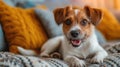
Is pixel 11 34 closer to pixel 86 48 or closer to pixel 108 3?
pixel 86 48

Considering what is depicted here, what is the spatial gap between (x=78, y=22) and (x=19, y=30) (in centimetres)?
49

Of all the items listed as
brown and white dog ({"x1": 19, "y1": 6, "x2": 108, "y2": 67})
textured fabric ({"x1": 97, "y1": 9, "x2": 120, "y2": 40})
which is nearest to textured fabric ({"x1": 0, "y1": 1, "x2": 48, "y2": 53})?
brown and white dog ({"x1": 19, "y1": 6, "x2": 108, "y2": 67})

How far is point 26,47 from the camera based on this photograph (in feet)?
6.96

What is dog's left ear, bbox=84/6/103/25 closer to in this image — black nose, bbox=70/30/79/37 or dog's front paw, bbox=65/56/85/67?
black nose, bbox=70/30/79/37

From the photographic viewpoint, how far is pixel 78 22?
6.13ft

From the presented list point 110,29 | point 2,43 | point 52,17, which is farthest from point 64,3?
point 2,43

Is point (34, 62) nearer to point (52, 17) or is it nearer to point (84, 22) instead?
point (84, 22)

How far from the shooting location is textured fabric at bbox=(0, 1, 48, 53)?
6.92 ft

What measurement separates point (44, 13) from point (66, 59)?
0.70 metres

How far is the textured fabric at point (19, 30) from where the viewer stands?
211 centimetres

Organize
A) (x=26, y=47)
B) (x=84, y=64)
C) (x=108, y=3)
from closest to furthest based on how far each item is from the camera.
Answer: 1. (x=84, y=64)
2. (x=26, y=47)
3. (x=108, y=3)

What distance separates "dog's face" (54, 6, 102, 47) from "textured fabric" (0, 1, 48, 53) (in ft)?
1.05

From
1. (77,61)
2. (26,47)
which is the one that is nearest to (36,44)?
(26,47)

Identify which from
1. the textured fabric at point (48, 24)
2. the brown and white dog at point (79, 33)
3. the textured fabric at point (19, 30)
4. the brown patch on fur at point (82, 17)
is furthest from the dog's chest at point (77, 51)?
the textured fabric at point (48, 24)
